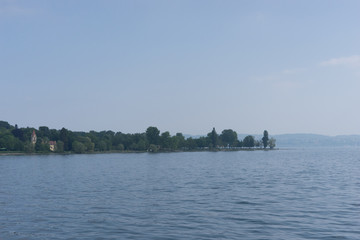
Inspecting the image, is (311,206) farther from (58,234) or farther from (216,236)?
(58,234)

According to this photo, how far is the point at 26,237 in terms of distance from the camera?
83.6ft

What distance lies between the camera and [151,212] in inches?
1334

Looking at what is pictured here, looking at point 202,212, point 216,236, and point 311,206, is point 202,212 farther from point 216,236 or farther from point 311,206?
point 311,206

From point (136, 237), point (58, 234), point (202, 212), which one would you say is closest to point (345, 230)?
point (202, 212)

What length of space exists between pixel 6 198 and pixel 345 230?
38.9m

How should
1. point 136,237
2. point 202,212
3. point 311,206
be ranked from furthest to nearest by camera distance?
point 311,206 < point 202,212 < point 136,237

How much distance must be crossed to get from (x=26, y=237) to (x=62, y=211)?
9.34m

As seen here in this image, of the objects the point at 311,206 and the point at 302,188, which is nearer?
the point at 311,206

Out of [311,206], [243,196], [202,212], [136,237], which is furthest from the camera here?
[243,196]

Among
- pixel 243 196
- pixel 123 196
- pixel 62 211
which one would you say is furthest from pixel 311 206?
pixel 62 211

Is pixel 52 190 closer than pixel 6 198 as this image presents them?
No

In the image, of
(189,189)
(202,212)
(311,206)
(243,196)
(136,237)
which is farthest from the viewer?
(189,189)

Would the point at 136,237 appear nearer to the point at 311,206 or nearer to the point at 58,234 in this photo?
the point at 58,234

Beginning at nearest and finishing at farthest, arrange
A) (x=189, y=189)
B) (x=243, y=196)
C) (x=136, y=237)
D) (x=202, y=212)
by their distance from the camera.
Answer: (x=136, y=237)
(x=202, y=212)
(x=243, y=196)
(x=189, y=189)
